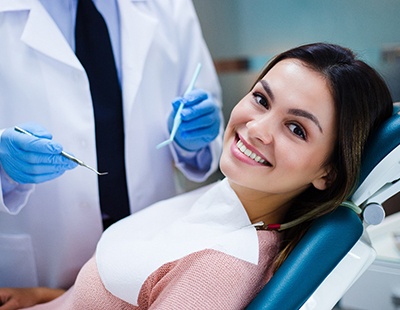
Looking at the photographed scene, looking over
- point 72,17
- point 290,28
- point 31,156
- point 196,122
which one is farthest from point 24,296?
point 290,28

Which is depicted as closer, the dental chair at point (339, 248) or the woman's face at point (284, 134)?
the dental chair at point (339, 248)

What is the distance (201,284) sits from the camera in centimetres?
100

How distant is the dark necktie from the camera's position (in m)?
1.38

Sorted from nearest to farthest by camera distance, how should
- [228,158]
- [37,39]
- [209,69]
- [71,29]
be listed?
[228,158]
[37,39]
[71,29]
[209,69]

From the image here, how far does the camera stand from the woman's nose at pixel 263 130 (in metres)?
1.07

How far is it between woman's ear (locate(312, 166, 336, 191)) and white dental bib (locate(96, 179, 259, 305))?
0.63ft

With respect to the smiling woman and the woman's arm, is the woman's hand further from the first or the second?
the woman's arm

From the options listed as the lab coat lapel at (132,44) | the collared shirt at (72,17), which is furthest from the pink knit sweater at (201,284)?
the collared shirt at (72,17)

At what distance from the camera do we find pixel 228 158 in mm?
1146

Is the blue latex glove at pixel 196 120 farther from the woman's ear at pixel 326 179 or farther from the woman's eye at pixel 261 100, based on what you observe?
the woman's ear at pixel 326 179

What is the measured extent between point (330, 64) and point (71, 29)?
0.75 m

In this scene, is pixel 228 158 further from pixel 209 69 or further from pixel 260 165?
pixel 209 69

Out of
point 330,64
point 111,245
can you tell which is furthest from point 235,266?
point 330,64

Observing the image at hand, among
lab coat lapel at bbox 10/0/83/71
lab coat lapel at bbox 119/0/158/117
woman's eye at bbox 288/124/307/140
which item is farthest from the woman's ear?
lab coat lapel at bbox 10/0/83/71
